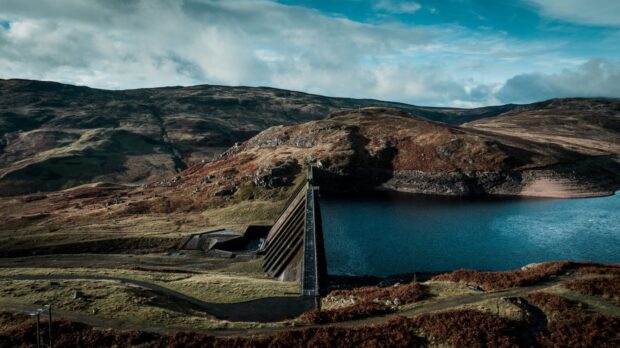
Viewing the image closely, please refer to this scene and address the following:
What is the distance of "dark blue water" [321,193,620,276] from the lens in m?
78.1

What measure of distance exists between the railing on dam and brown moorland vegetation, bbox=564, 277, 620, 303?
28.0 metres

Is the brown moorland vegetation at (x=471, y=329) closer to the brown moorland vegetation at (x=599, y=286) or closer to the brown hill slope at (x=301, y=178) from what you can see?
the brown moorland vegetation at (x=599, y=286)

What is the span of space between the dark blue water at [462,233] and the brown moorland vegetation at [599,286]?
3375cm

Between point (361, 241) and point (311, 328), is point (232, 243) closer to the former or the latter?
point (361, 241)

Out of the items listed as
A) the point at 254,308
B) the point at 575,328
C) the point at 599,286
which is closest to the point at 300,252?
the point at 254,308

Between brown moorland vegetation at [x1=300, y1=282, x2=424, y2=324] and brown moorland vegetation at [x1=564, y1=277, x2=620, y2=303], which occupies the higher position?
brown moorland vegetation at [x1=564, y1=277, x2=620, y2=303]

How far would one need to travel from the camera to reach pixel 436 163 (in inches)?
6368

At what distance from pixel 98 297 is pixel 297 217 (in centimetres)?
5308

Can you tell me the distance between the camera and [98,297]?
4403 cm

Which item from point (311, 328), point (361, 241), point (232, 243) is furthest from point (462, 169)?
point (311, 328)

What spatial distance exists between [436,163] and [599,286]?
125644mm

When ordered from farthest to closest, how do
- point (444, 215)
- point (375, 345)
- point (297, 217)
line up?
point (444, 215)
point (297, 217)
point (375, 345)

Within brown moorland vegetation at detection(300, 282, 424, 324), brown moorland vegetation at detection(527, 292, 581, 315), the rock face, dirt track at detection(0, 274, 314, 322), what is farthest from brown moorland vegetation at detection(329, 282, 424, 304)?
the rock face

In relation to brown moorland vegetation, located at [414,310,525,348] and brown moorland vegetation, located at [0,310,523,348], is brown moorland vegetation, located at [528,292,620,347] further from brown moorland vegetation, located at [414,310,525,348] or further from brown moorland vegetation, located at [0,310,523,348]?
brown moorland vegetation, located at [0,310,523,348]
